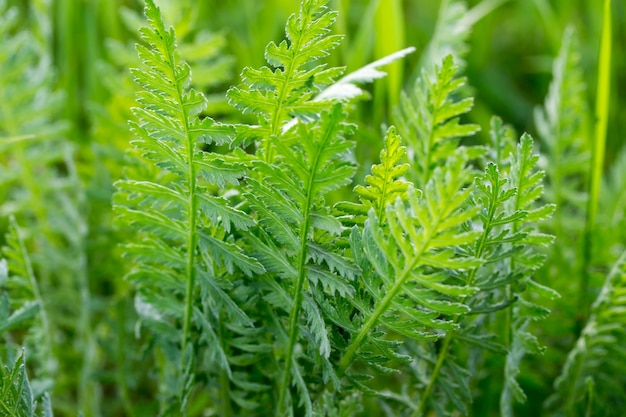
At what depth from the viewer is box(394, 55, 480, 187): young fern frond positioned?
25.3 inches

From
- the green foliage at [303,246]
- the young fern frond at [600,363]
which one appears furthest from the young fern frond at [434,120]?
the young fern frond at [600,363]

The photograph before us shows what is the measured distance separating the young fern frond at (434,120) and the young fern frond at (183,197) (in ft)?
0.63

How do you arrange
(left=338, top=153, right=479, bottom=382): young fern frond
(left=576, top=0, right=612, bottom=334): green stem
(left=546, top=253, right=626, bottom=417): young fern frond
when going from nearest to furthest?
(left=338, top=153, right=479, bottom=382): young fern frond → (left=546, top=253, right=626, bottom=417): young fern frond → (left=576, top=0, right=612, bottom=334): green stem

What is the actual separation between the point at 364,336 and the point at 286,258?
95mm

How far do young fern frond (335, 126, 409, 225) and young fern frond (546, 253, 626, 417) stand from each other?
285 millimetres

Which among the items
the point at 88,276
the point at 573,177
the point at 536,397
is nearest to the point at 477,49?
the point at 573,177

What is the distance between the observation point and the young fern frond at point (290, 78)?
59 centimetres

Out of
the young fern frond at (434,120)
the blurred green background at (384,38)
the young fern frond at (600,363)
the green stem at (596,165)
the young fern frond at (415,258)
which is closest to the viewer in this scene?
the young fern frond at (415,258)

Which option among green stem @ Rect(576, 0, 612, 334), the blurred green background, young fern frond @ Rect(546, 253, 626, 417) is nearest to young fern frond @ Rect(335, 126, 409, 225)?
young fern frond @ Rect(546, 253, 626, 417)

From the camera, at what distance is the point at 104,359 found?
1124mm

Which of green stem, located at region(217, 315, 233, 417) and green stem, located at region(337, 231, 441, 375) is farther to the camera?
green stem, located at region(217, 315, 233, 417)

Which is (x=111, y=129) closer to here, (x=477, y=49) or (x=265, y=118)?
(x=265, y=118)

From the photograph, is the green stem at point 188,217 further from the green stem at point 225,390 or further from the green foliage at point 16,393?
the green foliage at point 16,393

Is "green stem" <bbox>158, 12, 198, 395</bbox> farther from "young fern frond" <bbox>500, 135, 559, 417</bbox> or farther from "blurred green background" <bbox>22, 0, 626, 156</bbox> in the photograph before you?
"blurred green background" <bbox>22, 0, 626, 156</bbox>
